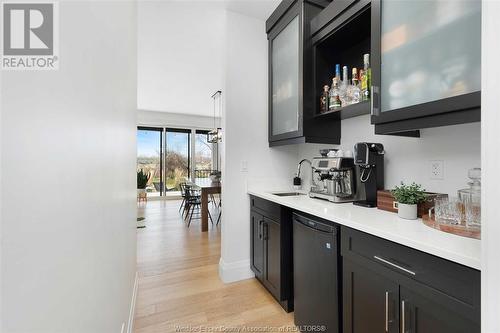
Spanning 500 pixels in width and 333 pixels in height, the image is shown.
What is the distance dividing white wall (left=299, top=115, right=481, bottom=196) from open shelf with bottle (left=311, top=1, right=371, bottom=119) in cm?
32

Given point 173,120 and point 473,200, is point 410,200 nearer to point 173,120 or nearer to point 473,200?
point 473,200

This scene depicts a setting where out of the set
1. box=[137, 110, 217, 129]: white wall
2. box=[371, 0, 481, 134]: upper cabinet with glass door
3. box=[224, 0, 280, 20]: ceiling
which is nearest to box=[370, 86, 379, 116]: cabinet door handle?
box=[371, 0, 481, 134]: upper cabinet with glass door

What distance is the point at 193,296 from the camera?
2086mm

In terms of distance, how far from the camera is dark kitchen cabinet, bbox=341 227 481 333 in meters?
0.79

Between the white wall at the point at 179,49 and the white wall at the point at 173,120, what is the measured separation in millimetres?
1360

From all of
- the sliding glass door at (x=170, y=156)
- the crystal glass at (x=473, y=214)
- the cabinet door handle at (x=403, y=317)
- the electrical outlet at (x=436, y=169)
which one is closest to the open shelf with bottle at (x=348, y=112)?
the electrical outlet at (x=436, y=169)

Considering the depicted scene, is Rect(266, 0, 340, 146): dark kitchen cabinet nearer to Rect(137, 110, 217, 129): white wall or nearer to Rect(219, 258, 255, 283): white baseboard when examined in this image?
Rect(219, 258, 255, 283): white baseboard

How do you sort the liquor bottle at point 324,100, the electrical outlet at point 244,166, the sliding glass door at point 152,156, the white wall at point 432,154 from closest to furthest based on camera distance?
the white wall at point 432,154
the liquor bottle at point 324,100
the electrical outlet at point 244,166
the sliding glass door at point 152,156

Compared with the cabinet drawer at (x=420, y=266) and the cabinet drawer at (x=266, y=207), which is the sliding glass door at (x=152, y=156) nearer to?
the cabinet drawer at (x=266, y=207)

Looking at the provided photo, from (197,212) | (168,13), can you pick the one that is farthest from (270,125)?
(197,212)

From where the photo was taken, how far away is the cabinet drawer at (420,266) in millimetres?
766

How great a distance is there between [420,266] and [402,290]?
146 mm
